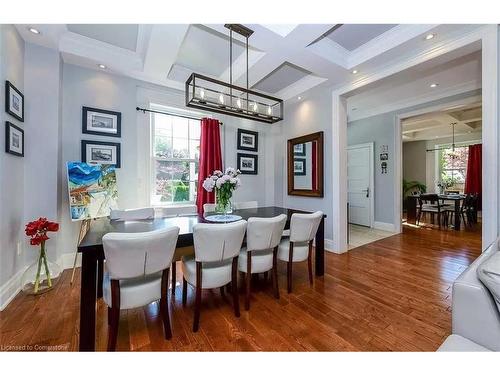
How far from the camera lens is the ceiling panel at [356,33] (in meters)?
2.47

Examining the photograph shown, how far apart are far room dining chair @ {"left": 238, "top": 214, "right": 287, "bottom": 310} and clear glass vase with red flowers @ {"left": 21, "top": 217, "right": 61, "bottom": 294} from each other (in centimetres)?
198

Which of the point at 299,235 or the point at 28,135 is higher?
the point at 28,135

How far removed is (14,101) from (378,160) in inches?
241

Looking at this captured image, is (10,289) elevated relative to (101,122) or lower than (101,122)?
lower

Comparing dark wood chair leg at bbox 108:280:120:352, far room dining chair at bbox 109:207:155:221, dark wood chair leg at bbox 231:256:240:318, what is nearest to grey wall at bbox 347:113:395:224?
dark wood chair leg at bbox 231:256:240:318

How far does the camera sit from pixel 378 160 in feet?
17.1

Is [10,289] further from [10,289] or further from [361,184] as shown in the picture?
[361,184]

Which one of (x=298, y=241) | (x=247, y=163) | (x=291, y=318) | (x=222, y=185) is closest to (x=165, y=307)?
(x=291, y=318)

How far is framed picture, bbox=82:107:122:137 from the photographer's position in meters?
2.97
